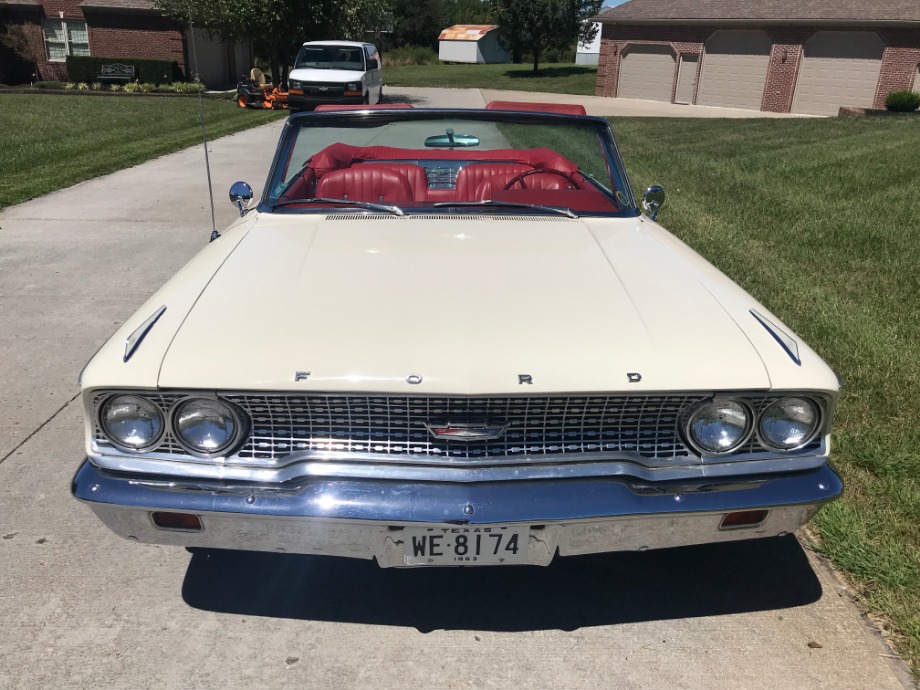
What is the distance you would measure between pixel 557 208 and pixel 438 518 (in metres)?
1.86

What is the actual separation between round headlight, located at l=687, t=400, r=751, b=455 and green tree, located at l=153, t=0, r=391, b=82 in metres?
20.4

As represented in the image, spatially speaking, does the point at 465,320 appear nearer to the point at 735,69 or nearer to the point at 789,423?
the point at 789,423

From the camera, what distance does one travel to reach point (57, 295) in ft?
18.6

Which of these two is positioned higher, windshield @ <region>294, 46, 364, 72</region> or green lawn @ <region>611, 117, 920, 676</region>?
windshield @ <region>294, 46, 364, 72</region>

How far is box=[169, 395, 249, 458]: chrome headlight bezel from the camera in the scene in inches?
85.3

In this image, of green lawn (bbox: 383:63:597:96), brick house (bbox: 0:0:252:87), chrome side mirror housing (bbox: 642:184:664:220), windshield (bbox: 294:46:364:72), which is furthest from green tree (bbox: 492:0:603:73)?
chrome side mirror housing (bbox: 642:184:664:220)

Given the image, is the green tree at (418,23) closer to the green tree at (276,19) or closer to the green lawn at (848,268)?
→ the green tree at (276,19)

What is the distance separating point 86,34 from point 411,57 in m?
31.4

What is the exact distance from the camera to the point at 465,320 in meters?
2.37

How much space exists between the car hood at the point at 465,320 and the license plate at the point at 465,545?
0.39 m

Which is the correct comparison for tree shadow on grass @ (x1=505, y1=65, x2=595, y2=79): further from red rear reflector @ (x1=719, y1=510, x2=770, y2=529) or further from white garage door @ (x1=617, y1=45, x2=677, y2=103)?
red rear reflector @ (x1=719, y1=510, x2=770, y2=529)

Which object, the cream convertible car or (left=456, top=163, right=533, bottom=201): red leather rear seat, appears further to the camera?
(left=456, top=163, right=533, bottom=201): red leather rear seat

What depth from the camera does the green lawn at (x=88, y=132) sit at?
10.6 metres

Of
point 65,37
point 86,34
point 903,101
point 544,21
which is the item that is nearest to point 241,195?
point 903,101
